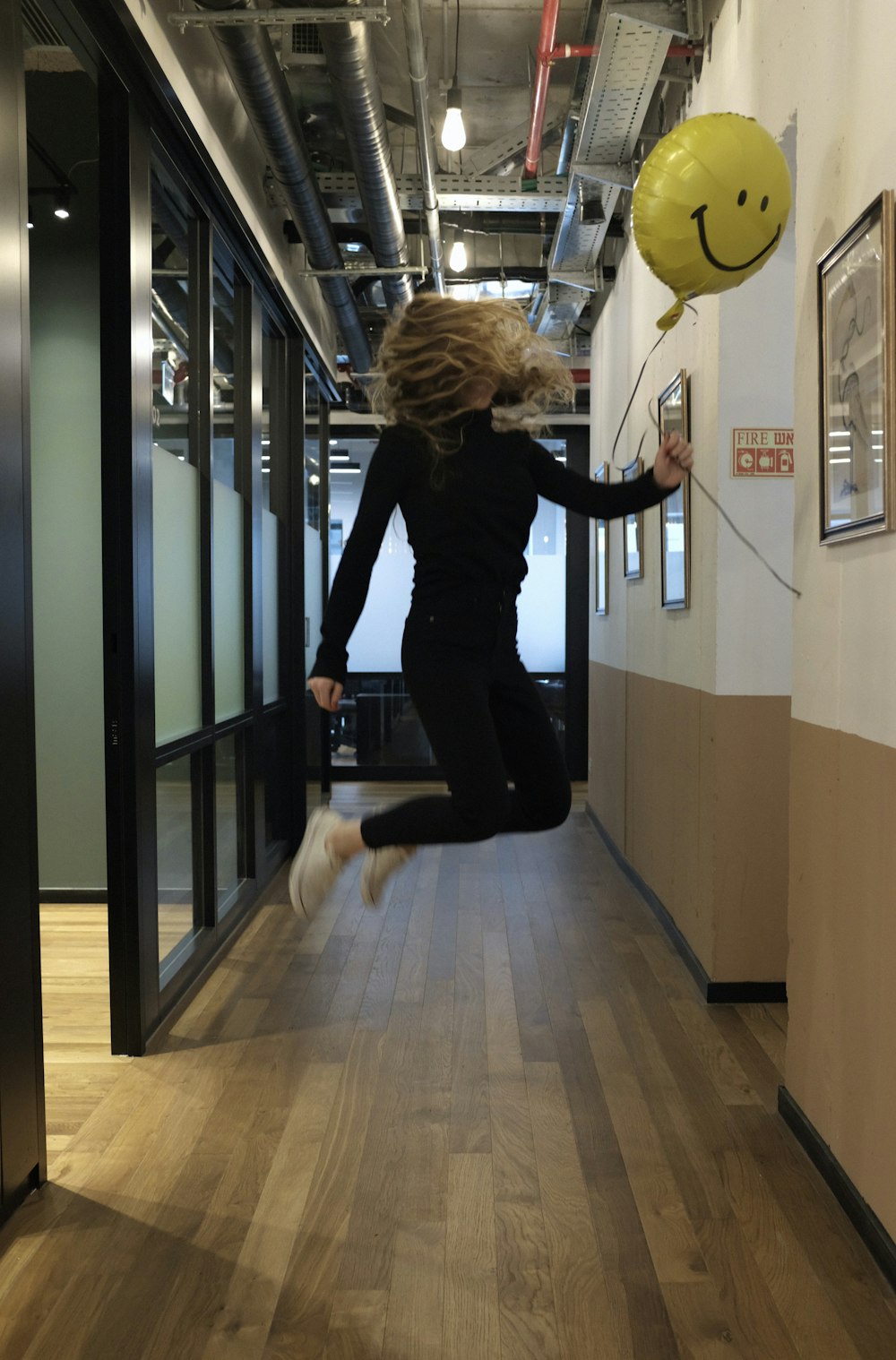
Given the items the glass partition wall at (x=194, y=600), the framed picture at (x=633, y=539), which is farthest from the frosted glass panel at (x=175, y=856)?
the framed picture at (x=633, y=539)

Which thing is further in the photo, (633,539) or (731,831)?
(633,539)

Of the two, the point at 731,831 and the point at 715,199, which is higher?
the point at 715,199

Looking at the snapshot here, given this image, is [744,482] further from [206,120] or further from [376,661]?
[376,661]

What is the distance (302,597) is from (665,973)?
10.3 feet

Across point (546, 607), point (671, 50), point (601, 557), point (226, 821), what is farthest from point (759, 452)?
point (546, 607)

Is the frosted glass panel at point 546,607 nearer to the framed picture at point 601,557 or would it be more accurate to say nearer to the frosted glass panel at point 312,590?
the framed picture at point 601,557

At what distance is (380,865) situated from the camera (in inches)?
94.5

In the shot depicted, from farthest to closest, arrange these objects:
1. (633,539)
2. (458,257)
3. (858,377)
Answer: (458,257)
(633,539)
(858,377)

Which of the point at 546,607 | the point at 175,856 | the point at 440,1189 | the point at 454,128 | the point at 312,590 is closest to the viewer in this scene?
the point at 440,1189

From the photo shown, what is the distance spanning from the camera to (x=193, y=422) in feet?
12.8

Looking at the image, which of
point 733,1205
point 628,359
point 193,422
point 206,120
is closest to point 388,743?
point 628,359

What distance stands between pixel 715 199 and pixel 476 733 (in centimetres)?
129

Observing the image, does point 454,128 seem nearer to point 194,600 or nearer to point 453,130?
point 453,130

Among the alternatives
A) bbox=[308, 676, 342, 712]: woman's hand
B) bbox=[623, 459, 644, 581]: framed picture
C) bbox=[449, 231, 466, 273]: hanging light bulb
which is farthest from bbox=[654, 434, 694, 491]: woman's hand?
bbox=[449, 231, 466, 273]: hanging light bulb
